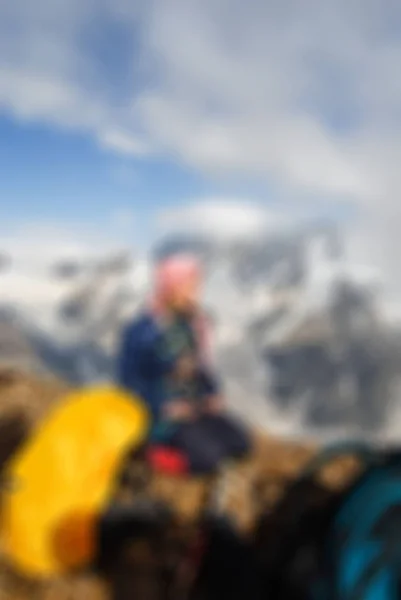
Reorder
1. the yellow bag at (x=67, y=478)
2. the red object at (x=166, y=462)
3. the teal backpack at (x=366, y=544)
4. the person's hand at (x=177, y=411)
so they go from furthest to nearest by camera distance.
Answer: the person's hand at (x=177, y=411)
the red object at (x=166, y=462)
the yellow bag at (x=67, y=478)
the teal backpack at (x=366, y=544)

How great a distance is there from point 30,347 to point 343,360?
461cm

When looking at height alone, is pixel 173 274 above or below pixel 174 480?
above

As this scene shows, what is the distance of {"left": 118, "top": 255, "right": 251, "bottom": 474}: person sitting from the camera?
10.1ft

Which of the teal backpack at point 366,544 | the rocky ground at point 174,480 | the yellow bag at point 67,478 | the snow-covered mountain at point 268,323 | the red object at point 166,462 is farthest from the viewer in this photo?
the snow-covered mountain at point 268,323

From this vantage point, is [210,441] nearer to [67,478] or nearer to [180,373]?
[180,373]

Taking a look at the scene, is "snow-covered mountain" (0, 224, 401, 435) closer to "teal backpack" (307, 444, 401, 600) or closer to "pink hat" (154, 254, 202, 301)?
"pink hat" (154, 254, 202, 301)

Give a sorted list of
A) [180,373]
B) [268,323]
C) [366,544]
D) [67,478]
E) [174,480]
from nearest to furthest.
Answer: [366,544] < [67,478] < [174,480] < [180,373] < [268,323]

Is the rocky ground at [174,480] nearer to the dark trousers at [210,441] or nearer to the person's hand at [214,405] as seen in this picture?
the dark trousers at [210,441]

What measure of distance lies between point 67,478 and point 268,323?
160 inches

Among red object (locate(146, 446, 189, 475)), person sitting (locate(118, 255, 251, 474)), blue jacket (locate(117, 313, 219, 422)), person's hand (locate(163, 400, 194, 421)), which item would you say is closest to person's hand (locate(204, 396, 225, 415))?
person sitting (locate(118, 255, 251, 474))

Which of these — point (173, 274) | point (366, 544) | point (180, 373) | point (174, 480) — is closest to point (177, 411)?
point (180, 373)

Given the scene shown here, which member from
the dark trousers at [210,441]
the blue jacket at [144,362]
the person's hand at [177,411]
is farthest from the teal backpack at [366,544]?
the blue jacket at [144,362]

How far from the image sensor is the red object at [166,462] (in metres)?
3.01

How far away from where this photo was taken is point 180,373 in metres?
3.33
